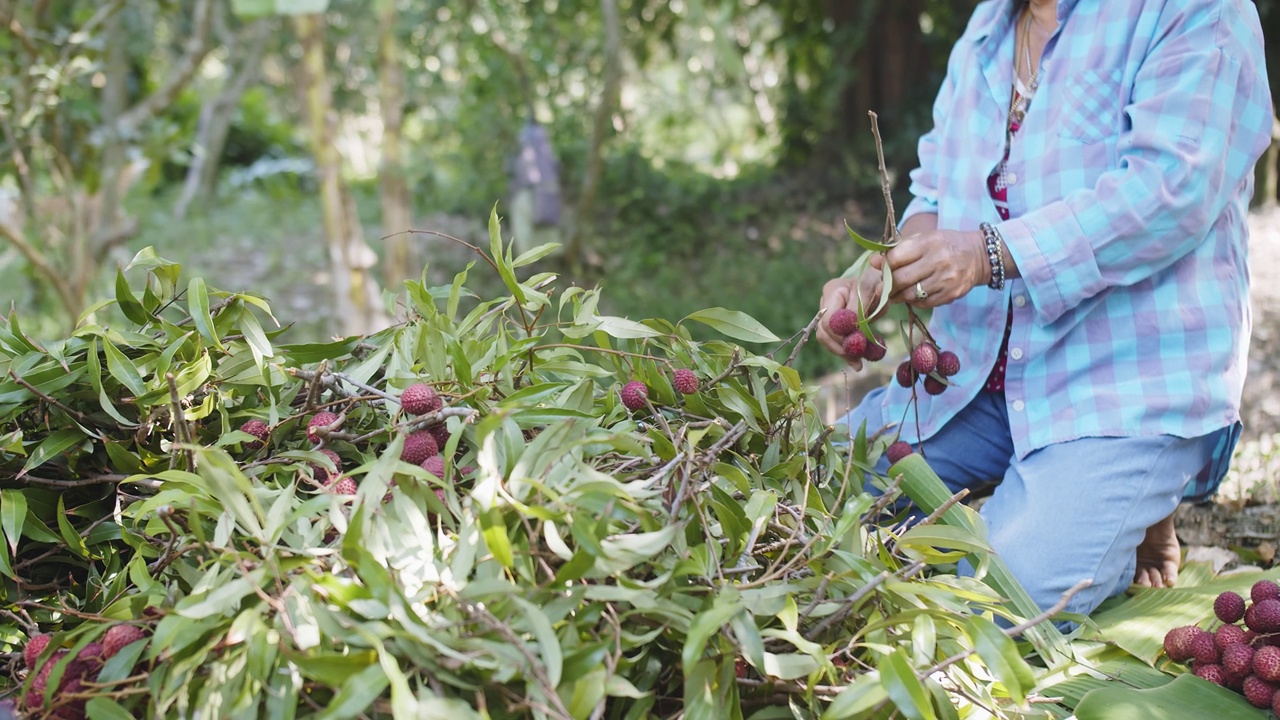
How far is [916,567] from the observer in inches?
37.9

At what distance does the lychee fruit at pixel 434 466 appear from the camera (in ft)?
3.34

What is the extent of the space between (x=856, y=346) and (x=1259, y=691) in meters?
0.66

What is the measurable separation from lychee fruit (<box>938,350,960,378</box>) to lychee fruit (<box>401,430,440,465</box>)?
84 centimetres

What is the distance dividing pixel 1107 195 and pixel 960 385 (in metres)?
0.43

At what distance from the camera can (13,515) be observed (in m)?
1.03

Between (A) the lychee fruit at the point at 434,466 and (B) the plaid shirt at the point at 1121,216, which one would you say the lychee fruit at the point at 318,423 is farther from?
(B) the plaid shirt at the point at 1121,216

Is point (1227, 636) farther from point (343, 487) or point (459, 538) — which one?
point (343, 487)

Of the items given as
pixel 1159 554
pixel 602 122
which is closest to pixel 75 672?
pixel 1159 554

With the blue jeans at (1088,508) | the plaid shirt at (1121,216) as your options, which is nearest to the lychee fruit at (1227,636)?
the blue jeans at (1088,508)

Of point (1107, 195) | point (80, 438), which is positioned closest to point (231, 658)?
point (80, 438)

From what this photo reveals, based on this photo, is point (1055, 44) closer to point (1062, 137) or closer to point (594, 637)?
point (1062, 137)

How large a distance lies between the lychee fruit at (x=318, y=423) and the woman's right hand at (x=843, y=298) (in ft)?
2.45

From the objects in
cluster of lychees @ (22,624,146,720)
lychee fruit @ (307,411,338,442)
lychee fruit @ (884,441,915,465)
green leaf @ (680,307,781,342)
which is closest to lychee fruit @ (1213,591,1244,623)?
lychee fruit @ (884,441,915,465)

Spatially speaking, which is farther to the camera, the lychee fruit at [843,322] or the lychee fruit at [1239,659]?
the lychee fruit at [843,322]
